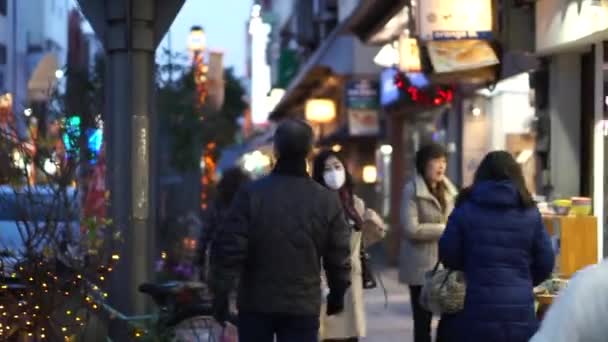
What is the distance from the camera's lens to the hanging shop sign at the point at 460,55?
12742 millimetres

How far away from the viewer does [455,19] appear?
40.9ft

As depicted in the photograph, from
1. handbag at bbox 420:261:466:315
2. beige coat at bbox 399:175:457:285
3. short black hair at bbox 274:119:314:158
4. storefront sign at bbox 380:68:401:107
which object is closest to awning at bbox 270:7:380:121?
storefront sign at bbox 380:68:401:107

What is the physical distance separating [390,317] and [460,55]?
3.06 meters

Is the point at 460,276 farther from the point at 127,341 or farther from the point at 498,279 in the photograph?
the point at 127,341

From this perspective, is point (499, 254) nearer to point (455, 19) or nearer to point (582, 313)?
point (582, 313)

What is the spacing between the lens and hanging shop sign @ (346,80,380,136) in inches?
954

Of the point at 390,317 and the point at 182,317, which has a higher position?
the point at 182,317

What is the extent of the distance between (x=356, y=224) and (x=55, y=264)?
2163 mm

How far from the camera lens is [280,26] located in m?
52.6

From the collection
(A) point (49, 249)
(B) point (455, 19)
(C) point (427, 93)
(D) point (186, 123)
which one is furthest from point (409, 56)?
(D) point (186, 123)

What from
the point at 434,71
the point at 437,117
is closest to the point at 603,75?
the point at 434,71

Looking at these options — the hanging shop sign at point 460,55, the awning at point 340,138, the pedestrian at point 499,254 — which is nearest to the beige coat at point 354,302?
the pedestrian at point 499,254

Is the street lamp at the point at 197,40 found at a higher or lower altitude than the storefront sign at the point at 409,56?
higher

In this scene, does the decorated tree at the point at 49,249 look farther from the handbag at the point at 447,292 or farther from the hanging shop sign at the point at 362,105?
the hanging shop sign at the point at 362,105
